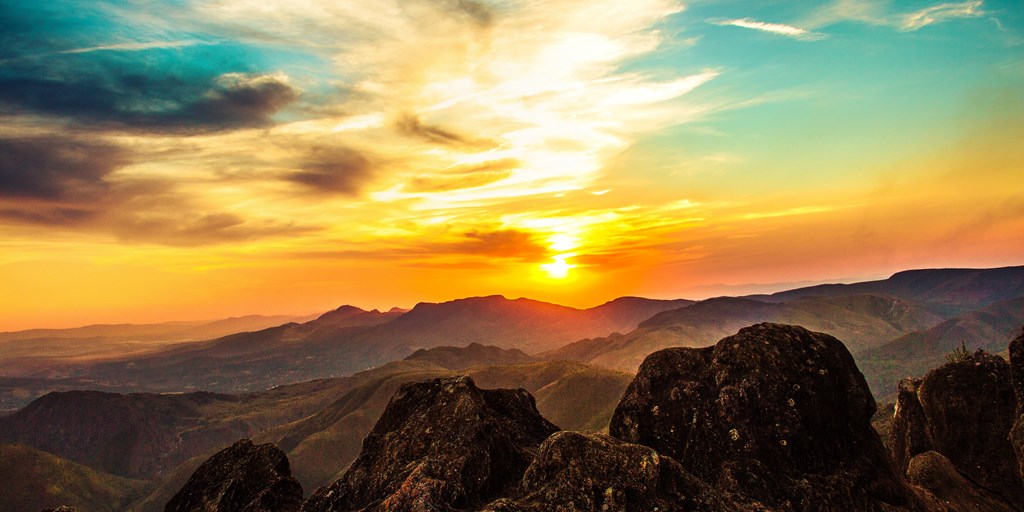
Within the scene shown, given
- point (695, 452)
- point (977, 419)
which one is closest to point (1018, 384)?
point (977, 419)

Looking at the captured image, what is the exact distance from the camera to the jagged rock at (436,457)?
15.5m

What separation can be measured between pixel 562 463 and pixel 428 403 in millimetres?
8596

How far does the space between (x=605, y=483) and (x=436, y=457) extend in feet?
21.3

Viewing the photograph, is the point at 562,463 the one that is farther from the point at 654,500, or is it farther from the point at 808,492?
the point at 808,492

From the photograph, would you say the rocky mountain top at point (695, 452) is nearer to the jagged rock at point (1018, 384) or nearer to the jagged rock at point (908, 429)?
the jagged rock at point (1018, 384)

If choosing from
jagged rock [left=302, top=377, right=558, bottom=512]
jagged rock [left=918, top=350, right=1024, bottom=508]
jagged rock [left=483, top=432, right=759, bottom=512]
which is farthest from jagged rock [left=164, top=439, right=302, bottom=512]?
jagged rock [left=918, top=350, right=1024, bottom=508]

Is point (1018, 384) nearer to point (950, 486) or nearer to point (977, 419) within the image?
point (950, 486)

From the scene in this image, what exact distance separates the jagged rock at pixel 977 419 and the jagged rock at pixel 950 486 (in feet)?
4.11

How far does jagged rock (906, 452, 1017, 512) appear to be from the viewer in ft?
69.1

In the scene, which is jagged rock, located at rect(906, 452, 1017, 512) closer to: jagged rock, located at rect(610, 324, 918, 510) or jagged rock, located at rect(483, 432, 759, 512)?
jagged rock, located at rect(610, 324, 918, 510)

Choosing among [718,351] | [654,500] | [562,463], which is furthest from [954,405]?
[562,463]

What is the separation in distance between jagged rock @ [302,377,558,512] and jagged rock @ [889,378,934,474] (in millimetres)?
24136

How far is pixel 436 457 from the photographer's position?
57.3ft

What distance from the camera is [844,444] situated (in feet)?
60.8
